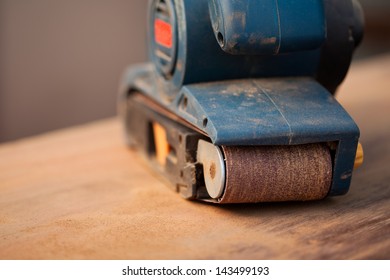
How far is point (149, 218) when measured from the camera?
1.58 metres

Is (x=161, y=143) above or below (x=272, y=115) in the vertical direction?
below

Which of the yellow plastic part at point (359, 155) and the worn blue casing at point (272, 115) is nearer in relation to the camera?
the worn blue casing at point (272, 115)

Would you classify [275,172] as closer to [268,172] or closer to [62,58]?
[268,172]

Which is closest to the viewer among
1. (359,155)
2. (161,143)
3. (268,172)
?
(268,172)

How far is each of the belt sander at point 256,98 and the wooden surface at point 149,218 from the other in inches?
2.4

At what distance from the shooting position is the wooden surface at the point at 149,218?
1405 mm

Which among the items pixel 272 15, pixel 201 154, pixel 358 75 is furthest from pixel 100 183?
pixel 358 75

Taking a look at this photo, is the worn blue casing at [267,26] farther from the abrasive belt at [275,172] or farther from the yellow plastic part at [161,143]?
the yellow plastic part at [161,143]

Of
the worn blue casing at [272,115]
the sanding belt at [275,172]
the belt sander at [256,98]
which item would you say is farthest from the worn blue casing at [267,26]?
the sanding belt at [275,172]

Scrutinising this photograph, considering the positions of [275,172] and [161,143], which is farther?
[161,143]

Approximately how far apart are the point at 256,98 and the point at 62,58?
245cm

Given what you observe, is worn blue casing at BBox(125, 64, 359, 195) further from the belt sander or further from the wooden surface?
the wooden surface

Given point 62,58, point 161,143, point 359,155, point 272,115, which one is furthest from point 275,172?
point 62,58

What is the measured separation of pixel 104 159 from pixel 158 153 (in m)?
0.22
